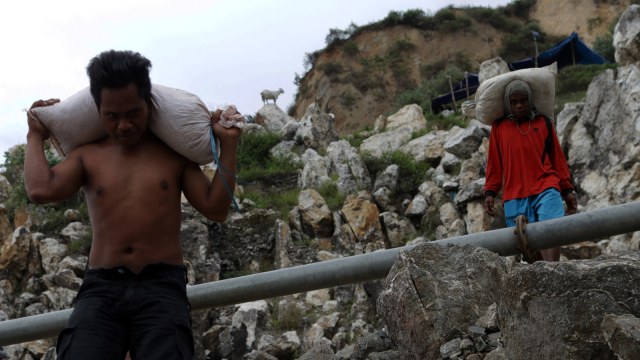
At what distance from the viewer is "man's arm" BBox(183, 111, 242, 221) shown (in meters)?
2.20

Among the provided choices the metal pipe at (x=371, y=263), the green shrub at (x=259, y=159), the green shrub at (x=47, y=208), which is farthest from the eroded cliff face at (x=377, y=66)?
the metal pipe at (x=371, y=263)

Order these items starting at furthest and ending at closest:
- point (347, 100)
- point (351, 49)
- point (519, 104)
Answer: point (351, 49) → point (347, 100) → point (519, 104)

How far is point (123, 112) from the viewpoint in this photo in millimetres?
2105

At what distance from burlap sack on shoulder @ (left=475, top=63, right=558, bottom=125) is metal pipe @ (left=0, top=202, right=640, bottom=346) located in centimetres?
172

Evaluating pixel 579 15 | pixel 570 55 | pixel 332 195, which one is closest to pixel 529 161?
pixel 332 195

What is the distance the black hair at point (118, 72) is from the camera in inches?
82.2

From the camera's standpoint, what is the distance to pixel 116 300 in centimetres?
200

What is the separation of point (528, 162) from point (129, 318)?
99.9 inches

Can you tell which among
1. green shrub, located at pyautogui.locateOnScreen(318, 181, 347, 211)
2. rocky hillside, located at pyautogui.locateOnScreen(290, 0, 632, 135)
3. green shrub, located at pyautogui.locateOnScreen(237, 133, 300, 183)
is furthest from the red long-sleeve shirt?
rocky hillside, located at pyautogui.locateOnScreen(290, 0, 632, 135)

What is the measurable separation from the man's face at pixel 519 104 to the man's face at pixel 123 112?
2301 mm

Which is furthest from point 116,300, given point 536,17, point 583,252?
point 536,17

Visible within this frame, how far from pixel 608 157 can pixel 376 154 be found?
647cm

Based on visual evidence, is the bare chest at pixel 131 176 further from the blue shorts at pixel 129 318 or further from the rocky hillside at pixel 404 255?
the rocky hillside at pixel 404 255

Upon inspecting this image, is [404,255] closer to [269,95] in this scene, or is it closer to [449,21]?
[269,95]
